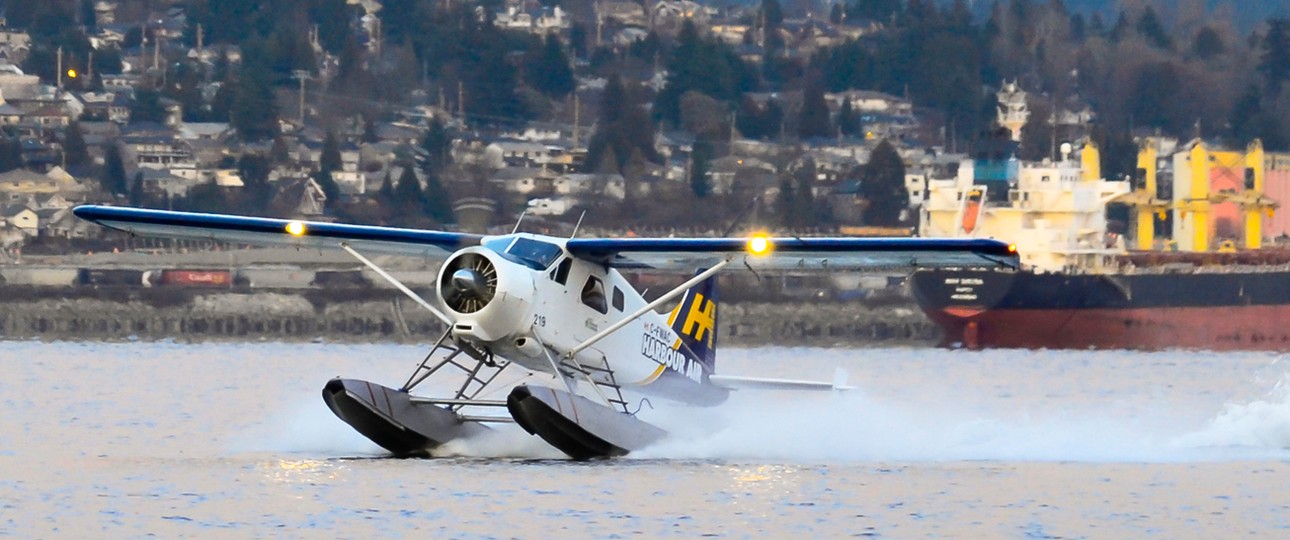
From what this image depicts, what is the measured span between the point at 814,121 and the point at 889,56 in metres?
19.1

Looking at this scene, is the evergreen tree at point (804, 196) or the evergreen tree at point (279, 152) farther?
the evergreen tree at point (279, 152)

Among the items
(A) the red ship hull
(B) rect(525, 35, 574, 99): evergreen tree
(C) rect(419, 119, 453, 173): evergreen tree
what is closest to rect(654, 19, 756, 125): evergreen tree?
(B) rect(525, 35, 574, 99): evergreen tree

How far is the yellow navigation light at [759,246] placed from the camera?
64.9 feet

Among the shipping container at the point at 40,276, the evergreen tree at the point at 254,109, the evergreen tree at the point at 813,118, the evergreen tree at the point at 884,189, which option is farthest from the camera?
the evergreen tree at the point at 813,118

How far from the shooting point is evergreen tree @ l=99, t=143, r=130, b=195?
93375mm

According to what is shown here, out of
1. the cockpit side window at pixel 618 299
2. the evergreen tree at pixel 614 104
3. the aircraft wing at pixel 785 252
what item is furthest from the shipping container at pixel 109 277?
the aircraft wing at pixel 785 252

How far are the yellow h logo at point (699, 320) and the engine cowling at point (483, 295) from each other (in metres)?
3.88

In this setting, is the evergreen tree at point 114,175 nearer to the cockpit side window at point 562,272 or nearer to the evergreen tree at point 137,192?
the evergreen tree at point 137,192

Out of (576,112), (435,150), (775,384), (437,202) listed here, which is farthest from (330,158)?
(775,384)

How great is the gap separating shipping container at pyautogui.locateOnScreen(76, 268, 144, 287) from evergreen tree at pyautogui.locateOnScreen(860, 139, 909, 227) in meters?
27.1

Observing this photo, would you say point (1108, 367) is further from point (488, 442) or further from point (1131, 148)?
point (1131, 148)

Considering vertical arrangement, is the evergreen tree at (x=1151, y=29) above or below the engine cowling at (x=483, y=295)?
above

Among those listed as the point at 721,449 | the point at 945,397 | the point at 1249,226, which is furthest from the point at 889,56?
the point at 721,449

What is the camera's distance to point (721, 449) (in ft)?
70.2
